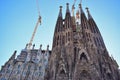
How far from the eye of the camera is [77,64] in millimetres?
29031

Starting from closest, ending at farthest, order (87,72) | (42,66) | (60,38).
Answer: (87,72), (42,66), (60,38)

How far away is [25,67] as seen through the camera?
31422 mm

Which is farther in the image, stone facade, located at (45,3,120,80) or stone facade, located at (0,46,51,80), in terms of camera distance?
stone facade, located at (0,46,51,80)

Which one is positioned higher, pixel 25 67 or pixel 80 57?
pixel 80 57

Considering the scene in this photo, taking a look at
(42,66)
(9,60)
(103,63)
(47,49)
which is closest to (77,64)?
(103,63)

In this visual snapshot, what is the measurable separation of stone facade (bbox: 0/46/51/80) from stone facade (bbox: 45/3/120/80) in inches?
101

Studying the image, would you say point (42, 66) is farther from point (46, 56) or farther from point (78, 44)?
point (78, 44)

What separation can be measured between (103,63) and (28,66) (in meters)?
18.3

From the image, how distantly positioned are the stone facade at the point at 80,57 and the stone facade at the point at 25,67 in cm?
256

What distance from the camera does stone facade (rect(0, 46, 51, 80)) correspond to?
29016 millimetres

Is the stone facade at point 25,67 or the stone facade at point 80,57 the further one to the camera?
the stone facade at point 25,67

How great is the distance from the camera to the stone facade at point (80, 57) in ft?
90.7

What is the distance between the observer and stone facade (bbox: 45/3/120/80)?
27.6 meters

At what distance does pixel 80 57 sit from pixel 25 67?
45.7 feet
